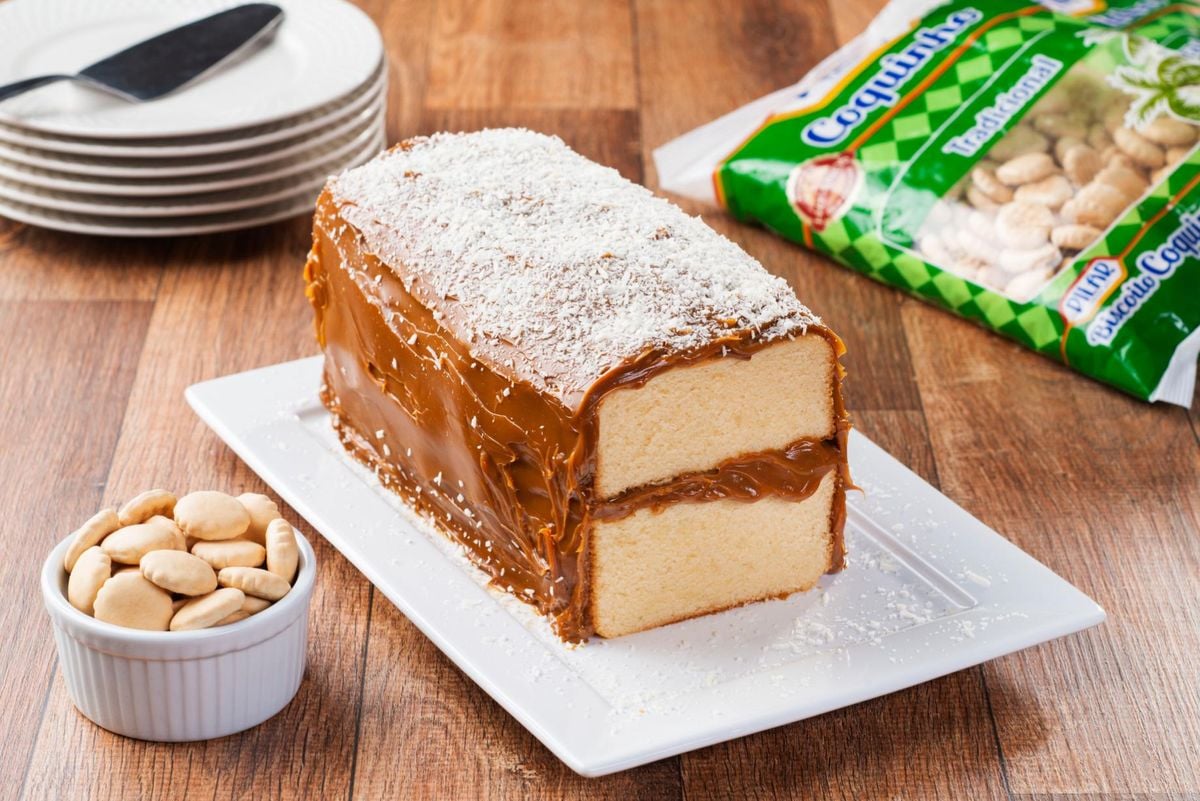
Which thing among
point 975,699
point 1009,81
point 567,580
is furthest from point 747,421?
point 1009,81

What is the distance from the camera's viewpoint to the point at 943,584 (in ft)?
5.89

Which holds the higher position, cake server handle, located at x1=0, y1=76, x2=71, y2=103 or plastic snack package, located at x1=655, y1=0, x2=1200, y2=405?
cake server handle, located at x1=0, y1=76, x2=71, y2=103

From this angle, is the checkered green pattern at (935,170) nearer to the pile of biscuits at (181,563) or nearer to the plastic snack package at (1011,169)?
the plastic snack package at (1011,169)

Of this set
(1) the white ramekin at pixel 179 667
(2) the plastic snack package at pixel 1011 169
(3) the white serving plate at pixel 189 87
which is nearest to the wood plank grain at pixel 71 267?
(3) the white serving plate at pixel 189 87

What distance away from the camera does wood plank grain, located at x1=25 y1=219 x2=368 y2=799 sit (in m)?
1.54

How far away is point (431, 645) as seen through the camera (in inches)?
68.9

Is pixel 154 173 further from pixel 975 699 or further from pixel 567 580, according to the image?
pixel 975 699

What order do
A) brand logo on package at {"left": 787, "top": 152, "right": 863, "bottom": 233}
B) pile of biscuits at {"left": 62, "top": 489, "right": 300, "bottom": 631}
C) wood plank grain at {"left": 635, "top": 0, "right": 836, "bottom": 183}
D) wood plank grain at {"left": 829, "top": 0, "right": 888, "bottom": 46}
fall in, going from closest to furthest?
pile of biscuits at {"left": 62, "top": 489, "right": 300, "bottom": 631} → brand logo on package at {"left": 787, "top": 152, "right": 863, "bottom": 233} → wood plank grain at {"left": 635, "top": 0, "right": 836, "bottom": 183} → wood plank grain at {"left": 829, "top": 0, "right": 888, "bottom": 46}

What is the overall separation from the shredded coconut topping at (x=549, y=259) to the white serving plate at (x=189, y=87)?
616mm

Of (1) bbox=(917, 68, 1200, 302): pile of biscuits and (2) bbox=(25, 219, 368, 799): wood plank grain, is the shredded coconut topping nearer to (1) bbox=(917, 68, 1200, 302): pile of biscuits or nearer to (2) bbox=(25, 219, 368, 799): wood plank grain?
(2) bbox=(25, 219, 368, 799): wood plank grain

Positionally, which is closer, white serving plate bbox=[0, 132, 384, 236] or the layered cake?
the layered cake

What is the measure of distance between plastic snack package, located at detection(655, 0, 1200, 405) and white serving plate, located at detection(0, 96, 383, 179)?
74cm

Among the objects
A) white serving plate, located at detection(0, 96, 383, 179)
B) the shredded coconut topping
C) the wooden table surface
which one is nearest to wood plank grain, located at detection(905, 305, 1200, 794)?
the wooden table surface

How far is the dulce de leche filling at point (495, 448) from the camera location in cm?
164
